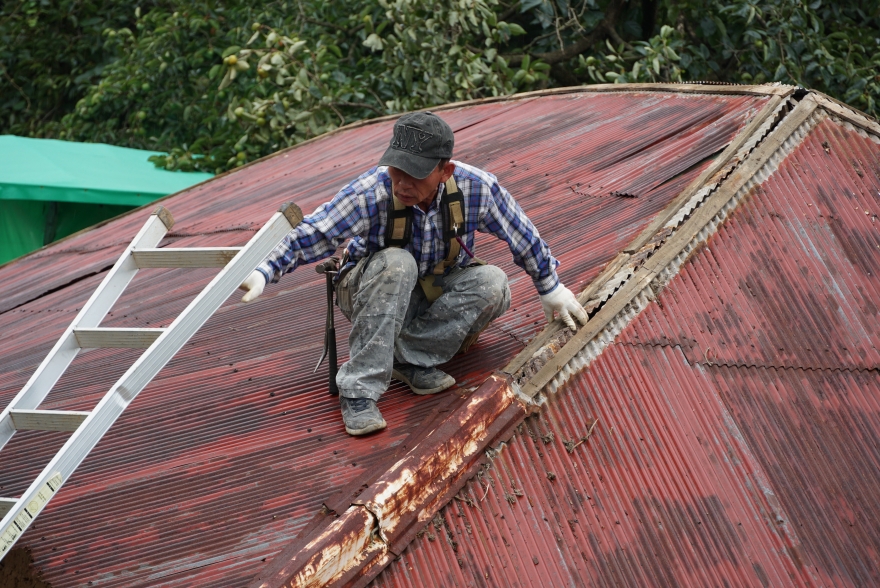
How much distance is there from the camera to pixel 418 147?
10.2 ft

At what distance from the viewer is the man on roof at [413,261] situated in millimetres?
3176

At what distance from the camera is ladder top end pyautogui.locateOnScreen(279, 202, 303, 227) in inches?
112

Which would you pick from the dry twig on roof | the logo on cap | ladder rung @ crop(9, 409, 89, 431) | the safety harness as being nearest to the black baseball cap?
the logo on cap

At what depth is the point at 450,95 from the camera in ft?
33.6

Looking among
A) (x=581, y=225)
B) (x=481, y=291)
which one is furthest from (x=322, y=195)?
(x=481, y=291)

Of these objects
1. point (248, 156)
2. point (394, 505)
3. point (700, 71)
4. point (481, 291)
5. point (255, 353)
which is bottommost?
point (248, 156)

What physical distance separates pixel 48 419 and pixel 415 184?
1330 mm

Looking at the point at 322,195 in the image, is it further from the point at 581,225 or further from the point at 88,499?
the point at 88,499

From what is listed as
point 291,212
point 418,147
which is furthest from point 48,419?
point 418,147

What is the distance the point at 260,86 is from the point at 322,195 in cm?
486

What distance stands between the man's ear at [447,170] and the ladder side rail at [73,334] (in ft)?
3.00

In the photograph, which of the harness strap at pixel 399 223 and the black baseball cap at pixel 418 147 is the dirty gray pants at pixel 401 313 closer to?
the harness strap at pixel 399 223

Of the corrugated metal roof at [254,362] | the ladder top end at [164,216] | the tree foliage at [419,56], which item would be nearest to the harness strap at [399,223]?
the corrugated metal roof at [254,362]

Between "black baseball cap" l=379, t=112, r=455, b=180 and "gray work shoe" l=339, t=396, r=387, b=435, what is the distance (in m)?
0.80
